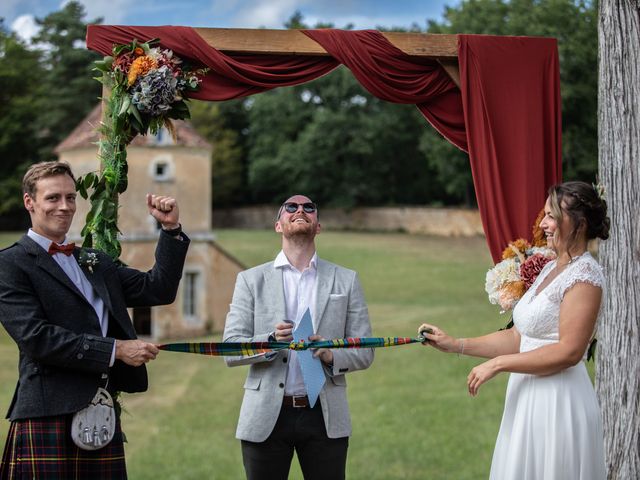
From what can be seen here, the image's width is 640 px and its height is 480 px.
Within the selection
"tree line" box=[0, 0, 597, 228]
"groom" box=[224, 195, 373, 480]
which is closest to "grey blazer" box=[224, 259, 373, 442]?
"groom" box=[224, 195, 373, 480]

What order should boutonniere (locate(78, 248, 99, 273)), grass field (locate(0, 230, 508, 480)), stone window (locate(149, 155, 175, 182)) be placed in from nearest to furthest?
boutonniere (locate(78, 248, 99, 273)) < grass field (locate(0, 230, 508, 480)) < stone window (locate(149, 155, 175, 182))

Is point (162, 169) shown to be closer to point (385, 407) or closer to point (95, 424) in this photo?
point (385, 407)

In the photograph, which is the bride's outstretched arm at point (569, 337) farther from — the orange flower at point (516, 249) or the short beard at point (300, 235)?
the short beard at point (300, 235)

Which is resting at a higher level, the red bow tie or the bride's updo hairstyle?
the bride's updo hairstyle

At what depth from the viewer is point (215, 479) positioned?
13.8 m

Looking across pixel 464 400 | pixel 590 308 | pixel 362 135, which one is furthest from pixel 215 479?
pixel 362 135

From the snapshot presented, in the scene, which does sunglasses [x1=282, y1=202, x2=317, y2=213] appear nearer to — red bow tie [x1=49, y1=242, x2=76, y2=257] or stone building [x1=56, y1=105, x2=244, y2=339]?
red bow tie [x1=49, y1=242, x2=76, y2=257]

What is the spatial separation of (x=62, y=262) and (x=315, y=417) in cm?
145

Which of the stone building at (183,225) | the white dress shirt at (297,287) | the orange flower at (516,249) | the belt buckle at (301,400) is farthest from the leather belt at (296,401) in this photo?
the stone building at (183,225)

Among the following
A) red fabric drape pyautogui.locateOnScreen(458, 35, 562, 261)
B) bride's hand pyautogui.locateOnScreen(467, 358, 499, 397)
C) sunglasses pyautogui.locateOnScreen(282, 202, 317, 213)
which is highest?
red fabric drape pyautogui.locateOnScreen(458, 35, 562, 261)

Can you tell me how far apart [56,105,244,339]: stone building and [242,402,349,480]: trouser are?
23.0 meters

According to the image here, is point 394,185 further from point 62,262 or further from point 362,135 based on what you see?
point 62,262

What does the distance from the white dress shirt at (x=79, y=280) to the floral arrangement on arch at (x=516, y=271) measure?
202 cm

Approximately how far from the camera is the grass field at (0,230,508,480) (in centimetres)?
1448
